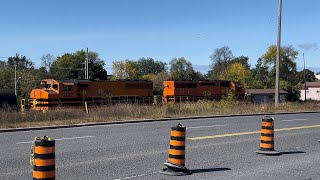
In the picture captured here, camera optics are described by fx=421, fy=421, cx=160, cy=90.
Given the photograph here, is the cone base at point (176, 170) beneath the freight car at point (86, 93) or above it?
beneath

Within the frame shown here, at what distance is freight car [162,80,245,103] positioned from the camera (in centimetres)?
4922

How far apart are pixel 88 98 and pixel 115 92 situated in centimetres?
354

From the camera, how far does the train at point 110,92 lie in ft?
122

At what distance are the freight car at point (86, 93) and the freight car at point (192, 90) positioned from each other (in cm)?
408

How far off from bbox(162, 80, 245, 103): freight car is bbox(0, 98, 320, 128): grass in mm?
12454

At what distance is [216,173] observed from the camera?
29.6 ft

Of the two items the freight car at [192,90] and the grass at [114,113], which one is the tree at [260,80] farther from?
the grass at [114,113]

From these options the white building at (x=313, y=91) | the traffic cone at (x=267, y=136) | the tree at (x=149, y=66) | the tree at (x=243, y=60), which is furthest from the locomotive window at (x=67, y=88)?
the tree at (x=149, y=66)

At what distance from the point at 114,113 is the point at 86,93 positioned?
1423cm

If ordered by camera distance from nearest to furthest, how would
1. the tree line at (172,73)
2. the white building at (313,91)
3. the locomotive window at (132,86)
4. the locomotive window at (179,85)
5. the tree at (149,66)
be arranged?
1. the locomotive window at (132,86)
2. the locomotive window at (179,85)
3. the tree line at (172,73)
4. the white building at (313,91)
5. the tree at (149,66)

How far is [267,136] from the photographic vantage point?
11688 millimetres

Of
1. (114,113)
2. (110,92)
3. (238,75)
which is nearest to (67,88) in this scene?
(110,92)

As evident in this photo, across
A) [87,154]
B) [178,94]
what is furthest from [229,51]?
[87,154]

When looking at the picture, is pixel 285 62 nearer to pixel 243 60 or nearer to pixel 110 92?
pixel 243 60
